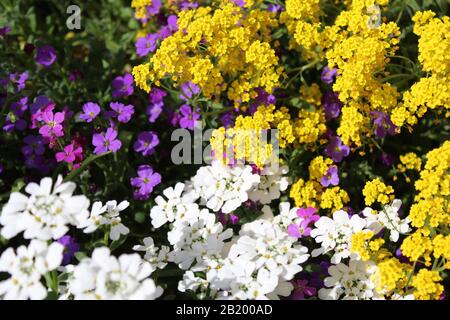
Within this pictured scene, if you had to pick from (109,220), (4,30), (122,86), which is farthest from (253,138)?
(4,30)

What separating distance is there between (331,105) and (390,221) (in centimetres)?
78

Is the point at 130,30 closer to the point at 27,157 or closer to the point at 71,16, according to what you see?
the point at 71,16

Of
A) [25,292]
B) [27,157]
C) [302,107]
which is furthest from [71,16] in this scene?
[25,292]

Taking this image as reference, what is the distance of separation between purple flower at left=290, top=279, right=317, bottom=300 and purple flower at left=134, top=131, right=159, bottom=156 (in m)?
1.06

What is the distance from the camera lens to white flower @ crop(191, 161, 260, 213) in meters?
2.62

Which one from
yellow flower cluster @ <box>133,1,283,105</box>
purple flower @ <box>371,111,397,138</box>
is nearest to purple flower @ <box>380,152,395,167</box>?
purple flower @ <box>371,111,397,138</box>

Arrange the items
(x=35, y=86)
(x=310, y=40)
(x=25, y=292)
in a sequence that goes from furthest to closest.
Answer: (x=35, y=86)
(x=310, y=40)
(x=25, y=292)

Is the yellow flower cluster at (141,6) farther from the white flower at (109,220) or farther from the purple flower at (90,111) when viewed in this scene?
the white flower at (109,220)

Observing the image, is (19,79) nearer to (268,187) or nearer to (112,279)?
(268,187)

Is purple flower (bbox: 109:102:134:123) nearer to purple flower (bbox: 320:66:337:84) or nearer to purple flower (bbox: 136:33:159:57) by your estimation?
purple flower (bbox: 136:33:159:57)

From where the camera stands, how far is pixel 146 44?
130 inches

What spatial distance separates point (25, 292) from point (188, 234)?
2.43 ft

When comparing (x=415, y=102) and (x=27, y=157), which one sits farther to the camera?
(x=27, y=157)
